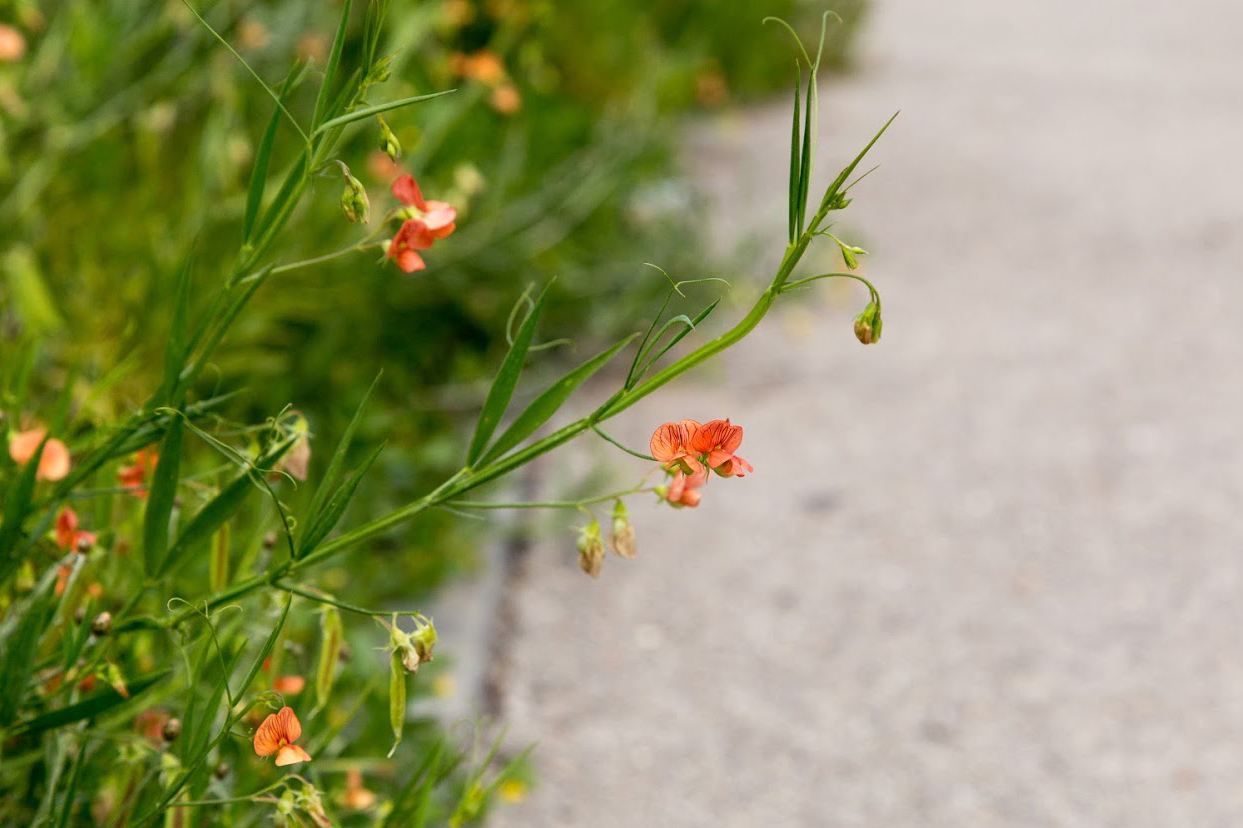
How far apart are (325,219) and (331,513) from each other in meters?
1.78

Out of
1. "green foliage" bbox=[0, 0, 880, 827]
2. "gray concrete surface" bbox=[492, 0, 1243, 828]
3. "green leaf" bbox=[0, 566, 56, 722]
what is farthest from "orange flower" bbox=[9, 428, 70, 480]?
"gray concrete surface" bbox=[492, 0, 1243, 828]

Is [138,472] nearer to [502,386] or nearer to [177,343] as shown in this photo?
[177,343]

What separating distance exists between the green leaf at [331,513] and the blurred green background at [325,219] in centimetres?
114

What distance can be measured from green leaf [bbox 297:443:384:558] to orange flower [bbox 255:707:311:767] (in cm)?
10

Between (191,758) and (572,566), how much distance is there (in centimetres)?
163

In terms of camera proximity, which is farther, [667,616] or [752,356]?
[752,356]

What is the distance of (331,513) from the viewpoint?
32.8 inches

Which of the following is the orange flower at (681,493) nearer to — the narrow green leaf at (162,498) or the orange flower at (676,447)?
the orange flower at (676,447)

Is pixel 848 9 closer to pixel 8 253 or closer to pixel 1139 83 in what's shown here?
pixel 1139 83

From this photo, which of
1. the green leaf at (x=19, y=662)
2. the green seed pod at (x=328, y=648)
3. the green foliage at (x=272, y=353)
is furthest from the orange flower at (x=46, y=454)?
the green seed pod at (x=328, y=648)

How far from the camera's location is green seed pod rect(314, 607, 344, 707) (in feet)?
3.38

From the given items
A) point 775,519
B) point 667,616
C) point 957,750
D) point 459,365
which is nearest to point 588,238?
point 459,365

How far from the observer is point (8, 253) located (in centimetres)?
223

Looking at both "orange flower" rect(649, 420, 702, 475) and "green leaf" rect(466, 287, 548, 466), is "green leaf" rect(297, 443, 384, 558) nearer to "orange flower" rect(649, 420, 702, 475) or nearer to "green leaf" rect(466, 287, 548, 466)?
"green leaf" rect(466, 287, 548, 466)
